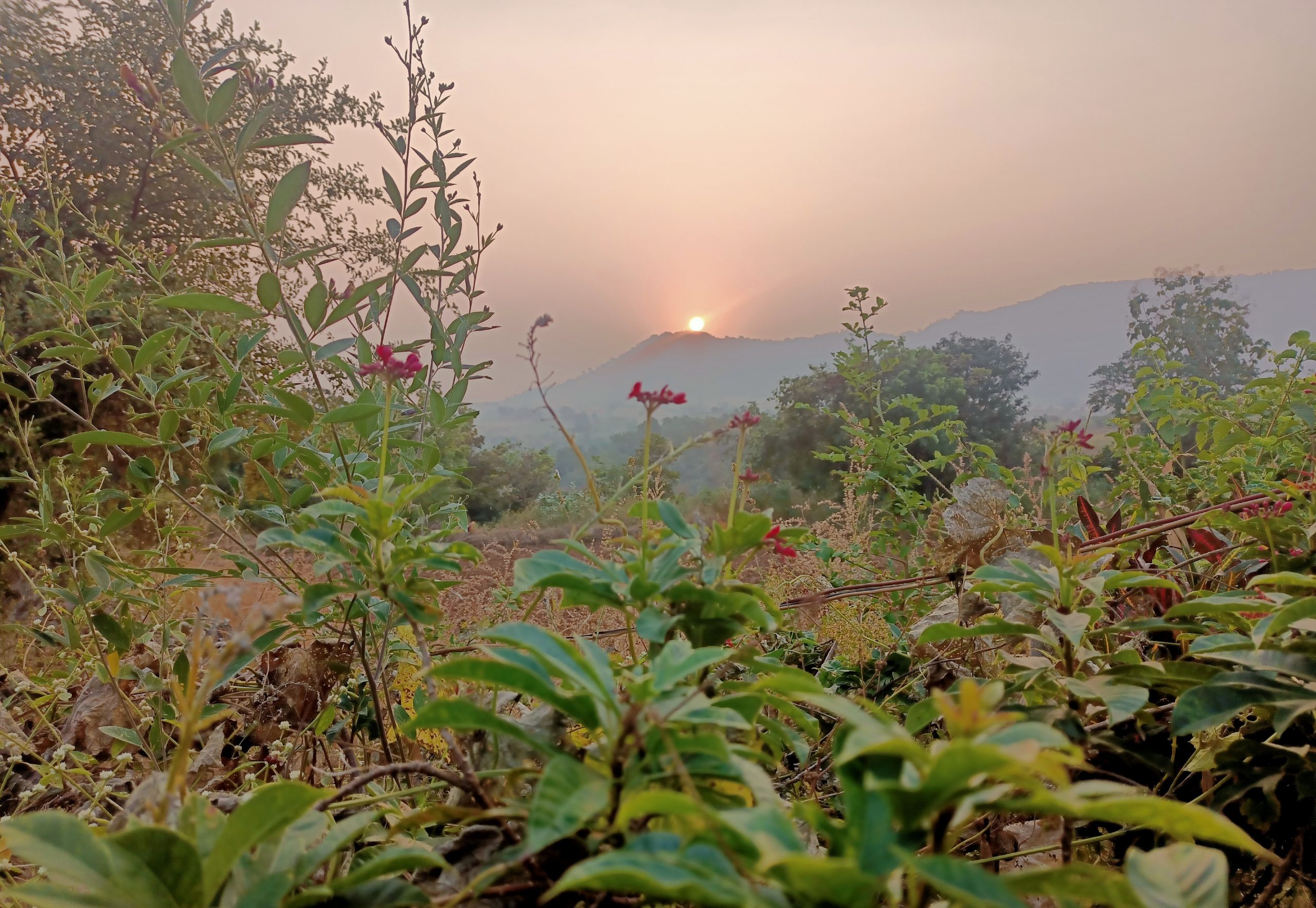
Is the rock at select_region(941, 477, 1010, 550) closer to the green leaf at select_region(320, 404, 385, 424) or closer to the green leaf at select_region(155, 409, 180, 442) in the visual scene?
the green leaf at select_region(320, 404, 385, 424)

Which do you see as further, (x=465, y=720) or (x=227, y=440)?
(x=227, y=440)

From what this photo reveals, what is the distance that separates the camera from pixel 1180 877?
0.24m

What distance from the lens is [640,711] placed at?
0.29 m

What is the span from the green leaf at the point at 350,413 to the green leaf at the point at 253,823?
37cm

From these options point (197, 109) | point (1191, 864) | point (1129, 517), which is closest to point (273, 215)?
point (197, 109)

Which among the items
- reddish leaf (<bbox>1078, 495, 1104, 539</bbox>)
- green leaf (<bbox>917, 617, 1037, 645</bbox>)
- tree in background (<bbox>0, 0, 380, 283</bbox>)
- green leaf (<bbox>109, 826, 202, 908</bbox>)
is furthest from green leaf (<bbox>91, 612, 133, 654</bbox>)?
tree in background (<bbox>0, 0, 380, 283</bbox>)

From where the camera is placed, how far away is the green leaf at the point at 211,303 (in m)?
0.57

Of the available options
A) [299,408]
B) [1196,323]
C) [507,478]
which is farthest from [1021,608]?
[1196,323]

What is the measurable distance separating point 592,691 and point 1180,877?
0.82ft

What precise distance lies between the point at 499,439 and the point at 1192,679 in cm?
923

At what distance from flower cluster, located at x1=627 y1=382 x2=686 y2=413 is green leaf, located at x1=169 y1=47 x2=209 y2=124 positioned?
1.68 ft

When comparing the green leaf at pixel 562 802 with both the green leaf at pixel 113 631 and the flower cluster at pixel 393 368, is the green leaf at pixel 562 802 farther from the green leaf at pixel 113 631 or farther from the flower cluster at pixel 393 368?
the green leaf at pixel 113 631

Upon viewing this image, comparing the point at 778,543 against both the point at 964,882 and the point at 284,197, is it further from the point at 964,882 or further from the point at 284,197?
the point at 284,197

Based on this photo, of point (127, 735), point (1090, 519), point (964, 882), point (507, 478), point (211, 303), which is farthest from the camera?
point (507, 478)
